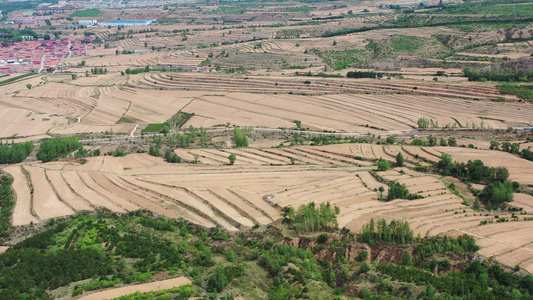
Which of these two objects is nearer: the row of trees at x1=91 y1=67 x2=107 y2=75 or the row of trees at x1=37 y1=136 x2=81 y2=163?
the row of trees at x1=37 y1=136 x2=81 y2=163

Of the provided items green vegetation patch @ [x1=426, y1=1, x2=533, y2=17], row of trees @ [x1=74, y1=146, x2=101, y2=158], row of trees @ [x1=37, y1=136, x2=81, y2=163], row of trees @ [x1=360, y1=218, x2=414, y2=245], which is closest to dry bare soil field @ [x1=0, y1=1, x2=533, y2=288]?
row of trees @ [x1=37, y1=136, x2=81, y2=163]

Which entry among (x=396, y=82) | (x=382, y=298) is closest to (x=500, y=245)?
(x=382, y=298)

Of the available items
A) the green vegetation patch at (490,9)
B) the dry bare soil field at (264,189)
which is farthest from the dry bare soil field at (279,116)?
the green vegetation patch at (490,9)

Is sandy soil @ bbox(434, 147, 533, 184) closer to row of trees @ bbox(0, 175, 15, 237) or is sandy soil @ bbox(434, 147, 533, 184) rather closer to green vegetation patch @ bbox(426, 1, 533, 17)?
row of trees @ bbox(0, 175, 15, 237)

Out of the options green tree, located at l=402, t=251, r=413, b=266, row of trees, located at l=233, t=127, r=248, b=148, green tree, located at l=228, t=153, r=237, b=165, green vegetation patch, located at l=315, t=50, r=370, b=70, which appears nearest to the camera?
green tree, located at l=402, t=251, r=413, b=266

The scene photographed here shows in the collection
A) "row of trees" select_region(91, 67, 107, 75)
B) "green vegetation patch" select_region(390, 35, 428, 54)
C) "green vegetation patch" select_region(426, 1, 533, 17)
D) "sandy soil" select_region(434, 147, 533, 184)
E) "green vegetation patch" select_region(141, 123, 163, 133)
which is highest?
"green vegetation patch" select_region(426, 1, 533, 17)

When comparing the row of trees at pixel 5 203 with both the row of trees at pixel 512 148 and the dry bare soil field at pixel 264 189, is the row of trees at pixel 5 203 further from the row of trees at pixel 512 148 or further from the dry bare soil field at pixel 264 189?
the row of trees at pixel 512 148

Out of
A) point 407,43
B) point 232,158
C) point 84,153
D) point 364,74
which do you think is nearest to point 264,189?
point 232,158
